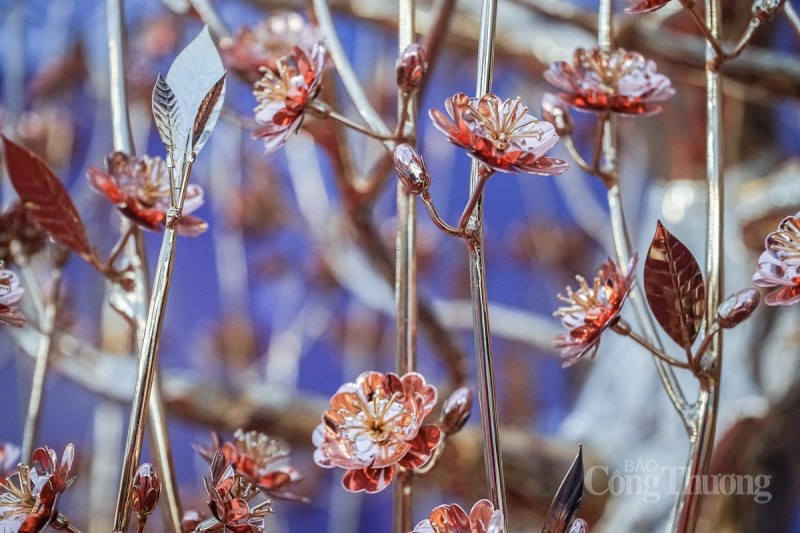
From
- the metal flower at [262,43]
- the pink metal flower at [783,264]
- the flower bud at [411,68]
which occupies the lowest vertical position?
the pink metal flower at [783,264]

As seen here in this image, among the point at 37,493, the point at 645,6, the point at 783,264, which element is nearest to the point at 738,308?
the point at 783,264

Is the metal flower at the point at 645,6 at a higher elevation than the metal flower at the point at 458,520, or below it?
higher

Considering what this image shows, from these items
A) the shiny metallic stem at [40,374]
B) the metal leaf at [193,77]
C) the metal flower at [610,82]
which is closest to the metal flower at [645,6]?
the metal flower at [610,82]

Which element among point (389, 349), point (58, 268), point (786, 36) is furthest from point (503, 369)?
point (58, 268)

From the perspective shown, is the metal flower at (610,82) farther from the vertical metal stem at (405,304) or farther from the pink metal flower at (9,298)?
the pink metal flower at (9,298)

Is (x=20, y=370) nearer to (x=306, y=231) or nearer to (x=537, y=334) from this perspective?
(x=306, y=231)

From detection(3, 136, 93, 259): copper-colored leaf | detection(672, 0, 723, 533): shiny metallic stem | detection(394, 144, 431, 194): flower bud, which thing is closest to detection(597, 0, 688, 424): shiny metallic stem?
detection(672, 0, 723, 533): shiny metallic stem

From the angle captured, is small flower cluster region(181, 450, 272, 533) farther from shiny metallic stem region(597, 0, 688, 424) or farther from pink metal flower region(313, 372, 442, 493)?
shiny metallic stem region(597, 0, 688, 424)

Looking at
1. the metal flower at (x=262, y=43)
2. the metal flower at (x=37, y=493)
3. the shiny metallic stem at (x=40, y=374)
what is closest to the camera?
the metal flower at (x=37, y=493)
